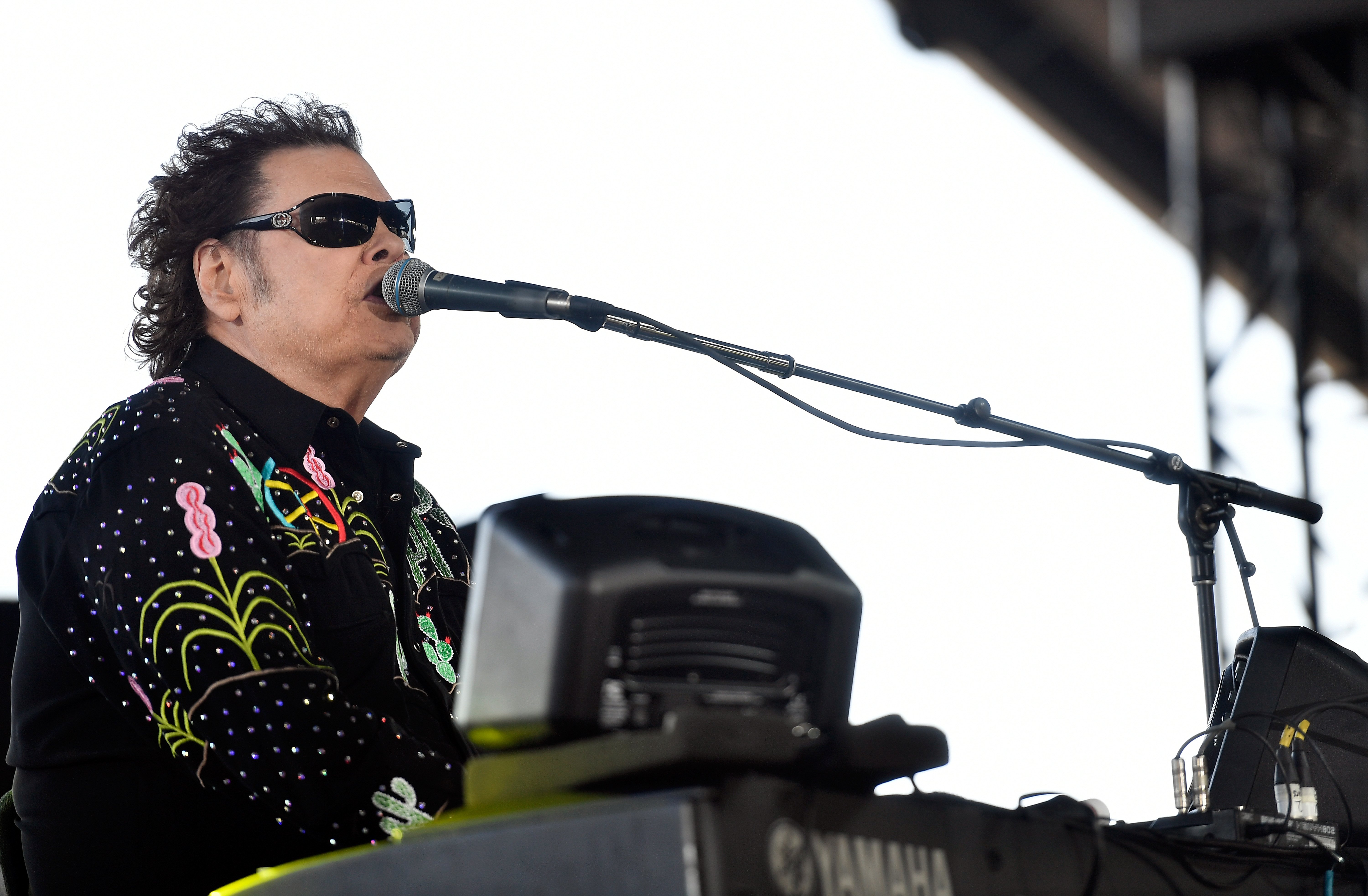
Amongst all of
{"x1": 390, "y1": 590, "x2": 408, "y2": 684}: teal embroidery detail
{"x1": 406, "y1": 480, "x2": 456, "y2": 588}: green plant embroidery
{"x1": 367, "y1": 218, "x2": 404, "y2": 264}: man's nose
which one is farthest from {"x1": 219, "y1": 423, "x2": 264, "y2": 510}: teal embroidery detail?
{"x1": 367, "y1": 218, "x2": 404, "y2": 264}: man's nose

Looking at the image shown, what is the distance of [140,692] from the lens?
1.45 metres

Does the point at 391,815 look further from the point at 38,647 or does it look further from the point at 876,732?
the point at 876,732

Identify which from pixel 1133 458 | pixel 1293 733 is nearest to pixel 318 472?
pixel 1133 458

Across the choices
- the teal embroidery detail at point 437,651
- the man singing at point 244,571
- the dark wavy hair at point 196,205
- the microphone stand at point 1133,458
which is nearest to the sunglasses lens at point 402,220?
the man singing at point 244,571

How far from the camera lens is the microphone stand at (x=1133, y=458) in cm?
149

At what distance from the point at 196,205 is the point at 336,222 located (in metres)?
0.26

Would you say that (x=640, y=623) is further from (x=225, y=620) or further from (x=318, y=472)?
(x=318, y=472)

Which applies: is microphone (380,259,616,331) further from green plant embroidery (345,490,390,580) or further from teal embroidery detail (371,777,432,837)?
teal embroidery detail (371,777,432,837)

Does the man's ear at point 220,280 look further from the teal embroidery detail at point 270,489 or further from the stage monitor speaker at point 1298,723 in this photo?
the stage monitor speaker at point 1298,723

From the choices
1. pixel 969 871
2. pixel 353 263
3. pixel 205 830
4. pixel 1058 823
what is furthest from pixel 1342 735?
pixel 353 263

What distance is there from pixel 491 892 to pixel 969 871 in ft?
1.05

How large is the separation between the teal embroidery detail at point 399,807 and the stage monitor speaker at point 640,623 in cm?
49

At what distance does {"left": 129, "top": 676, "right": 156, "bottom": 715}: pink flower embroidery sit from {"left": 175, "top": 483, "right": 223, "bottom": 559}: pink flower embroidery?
156 millimetres

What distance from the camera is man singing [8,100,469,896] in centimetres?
136
